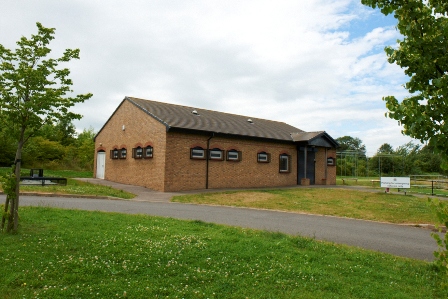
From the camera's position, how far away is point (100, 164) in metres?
28.4

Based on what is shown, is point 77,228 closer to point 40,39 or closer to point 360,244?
point 40,39

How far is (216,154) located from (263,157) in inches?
179

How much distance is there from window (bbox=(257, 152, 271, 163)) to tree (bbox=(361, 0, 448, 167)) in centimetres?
2312

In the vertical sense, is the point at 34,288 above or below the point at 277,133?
below

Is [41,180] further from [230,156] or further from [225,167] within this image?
[230,156]

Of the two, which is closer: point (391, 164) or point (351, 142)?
point (391, 164)

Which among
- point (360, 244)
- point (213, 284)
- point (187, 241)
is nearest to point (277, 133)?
point (360, 244)

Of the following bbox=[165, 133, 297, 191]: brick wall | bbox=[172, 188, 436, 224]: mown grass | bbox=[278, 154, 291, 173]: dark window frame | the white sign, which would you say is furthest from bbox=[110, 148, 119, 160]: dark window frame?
the white sign

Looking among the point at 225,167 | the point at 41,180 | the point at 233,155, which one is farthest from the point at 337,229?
the point at 41,180

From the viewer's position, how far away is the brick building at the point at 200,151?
2155 cm

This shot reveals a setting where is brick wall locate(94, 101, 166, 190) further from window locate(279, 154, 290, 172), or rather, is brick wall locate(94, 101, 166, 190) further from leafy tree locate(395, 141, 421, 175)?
leafy tree locate(395, 141, 421, 175)

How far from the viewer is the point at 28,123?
7594 mm

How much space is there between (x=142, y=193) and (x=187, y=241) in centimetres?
1307

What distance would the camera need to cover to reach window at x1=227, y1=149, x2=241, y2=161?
2420 centimetres
